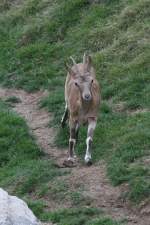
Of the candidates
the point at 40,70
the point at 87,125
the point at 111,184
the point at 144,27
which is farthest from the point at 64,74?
the point at 111,184

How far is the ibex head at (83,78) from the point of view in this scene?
40.2 feet

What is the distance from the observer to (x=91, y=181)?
1120 centimetres

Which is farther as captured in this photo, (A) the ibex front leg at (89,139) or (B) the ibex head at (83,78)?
(B) the ibex head at (83,78)

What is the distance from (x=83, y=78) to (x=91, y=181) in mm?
1951

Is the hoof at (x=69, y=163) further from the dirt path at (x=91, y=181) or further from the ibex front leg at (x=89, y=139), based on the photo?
the ibex front leg at (x=89, y=139)

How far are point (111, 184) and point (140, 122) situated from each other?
6.57ft

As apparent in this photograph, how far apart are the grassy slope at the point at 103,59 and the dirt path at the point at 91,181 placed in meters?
0.19

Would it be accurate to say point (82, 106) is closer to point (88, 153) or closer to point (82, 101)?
point (82, 101)

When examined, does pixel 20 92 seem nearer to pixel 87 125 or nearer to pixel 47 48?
pixel 47 48

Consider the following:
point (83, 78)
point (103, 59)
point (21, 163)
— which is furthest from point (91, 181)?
point (103, 59)

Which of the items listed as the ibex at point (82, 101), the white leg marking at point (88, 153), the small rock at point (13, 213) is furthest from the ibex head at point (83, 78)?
the small rock at point (13, 213)

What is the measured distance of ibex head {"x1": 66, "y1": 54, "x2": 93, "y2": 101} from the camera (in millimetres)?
12247

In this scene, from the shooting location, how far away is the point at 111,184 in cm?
1101

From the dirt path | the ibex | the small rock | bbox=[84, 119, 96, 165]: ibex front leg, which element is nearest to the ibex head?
the ibex
